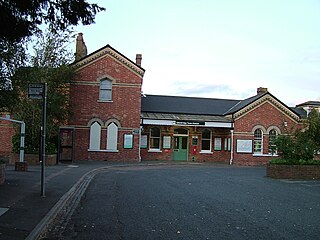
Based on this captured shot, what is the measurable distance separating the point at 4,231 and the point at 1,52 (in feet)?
21.2

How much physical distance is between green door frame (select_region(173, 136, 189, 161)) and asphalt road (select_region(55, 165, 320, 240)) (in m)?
19.5

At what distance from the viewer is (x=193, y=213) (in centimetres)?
1023

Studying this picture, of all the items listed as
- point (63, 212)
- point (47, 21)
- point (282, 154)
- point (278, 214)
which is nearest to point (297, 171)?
point (282, 154)

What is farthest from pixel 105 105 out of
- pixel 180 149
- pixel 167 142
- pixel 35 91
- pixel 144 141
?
pixel 35 91

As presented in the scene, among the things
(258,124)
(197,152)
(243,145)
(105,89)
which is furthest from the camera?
(197,152)

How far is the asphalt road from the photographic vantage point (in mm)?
8102

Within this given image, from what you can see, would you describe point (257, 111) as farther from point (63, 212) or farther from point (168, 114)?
point (63, 212)

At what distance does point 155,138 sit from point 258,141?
886 centimetres

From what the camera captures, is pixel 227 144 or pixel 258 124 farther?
pixel 227 144

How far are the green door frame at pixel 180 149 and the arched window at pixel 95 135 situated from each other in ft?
23.8

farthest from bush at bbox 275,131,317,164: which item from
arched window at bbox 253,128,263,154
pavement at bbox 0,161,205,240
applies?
arched window at bbox 253,128,263,154

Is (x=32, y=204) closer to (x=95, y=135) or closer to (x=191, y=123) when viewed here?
(x=95, y=135)

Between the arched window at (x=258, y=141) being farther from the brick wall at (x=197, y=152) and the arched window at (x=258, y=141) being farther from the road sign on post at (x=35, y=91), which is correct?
the road sign on post at (x=35, y=91)

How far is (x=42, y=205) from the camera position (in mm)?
10492
